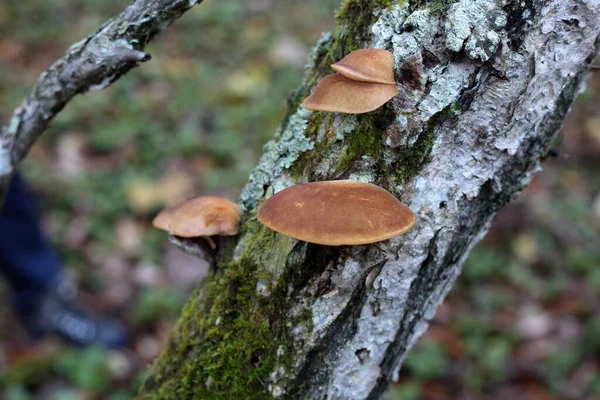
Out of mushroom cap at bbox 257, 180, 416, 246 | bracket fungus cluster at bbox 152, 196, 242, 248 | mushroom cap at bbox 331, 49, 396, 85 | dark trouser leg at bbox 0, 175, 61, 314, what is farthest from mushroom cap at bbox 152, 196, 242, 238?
dark trouser leg at bbox 0, 175, 61, 314

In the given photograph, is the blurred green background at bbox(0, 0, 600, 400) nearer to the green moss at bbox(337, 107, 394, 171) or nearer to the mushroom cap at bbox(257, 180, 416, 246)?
the green moss at bbox(337, 107, 394, 171)

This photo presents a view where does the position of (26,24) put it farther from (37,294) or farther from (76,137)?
(37,294)

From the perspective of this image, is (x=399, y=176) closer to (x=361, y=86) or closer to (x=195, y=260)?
(x=361, y=86)

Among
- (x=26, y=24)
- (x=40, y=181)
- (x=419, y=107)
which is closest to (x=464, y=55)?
(x=419, y=107)

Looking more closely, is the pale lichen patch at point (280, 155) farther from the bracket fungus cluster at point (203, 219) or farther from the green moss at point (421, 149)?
the green moss at point (421, 149)

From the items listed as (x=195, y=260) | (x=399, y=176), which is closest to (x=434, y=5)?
(x=399, y=176)

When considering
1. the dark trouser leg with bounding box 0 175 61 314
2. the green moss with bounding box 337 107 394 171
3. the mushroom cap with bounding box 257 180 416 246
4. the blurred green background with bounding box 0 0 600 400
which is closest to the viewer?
the mushroom cap with bounding box 257 180 416 246
